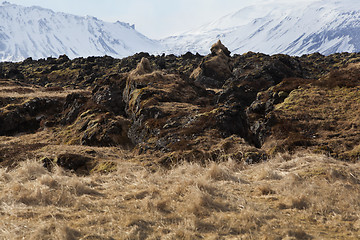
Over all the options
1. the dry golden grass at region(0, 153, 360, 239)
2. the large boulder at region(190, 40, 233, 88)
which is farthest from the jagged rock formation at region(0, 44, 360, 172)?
the large boulder at region(190, 40, 233, 88)

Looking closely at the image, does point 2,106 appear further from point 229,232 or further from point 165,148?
point 229,232

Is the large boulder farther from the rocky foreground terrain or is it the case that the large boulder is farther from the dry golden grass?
the dry golden grass

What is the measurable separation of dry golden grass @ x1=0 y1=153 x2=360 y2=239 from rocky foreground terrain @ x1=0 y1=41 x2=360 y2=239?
0.03 meters

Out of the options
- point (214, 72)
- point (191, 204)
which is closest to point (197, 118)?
point (191, 204)

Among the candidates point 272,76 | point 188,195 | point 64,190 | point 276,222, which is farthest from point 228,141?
point 272,76

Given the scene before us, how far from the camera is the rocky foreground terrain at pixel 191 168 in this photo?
18.4 ft

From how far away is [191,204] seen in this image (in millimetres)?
Answer: 6246

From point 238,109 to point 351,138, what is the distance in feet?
15.7

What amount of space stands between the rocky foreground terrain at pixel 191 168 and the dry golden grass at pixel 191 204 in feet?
0.09

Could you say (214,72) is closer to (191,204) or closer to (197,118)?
(197,118)

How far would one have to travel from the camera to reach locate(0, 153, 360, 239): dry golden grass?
17.4 feet

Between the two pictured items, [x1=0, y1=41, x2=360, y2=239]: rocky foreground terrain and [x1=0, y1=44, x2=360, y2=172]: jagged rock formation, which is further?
[x1=0, y1=44, x2=360, y2=172]: jagged rock formation

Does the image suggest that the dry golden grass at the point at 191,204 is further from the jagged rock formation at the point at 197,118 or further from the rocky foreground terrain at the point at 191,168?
the jagged rock formation at the point at 197,118

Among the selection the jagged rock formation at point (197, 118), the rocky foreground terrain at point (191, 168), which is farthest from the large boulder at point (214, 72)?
the rocky foreground terrain at point (191, 168)
